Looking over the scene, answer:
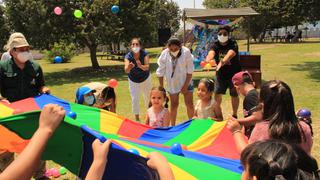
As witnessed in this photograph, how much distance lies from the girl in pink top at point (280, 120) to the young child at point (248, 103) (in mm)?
808

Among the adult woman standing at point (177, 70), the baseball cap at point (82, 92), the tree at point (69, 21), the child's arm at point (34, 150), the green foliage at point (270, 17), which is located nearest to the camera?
the child's arm at point (34, 150)

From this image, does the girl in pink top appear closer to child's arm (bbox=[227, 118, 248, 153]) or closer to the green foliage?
child's arm (bbox=[227, 118, 248, 153])

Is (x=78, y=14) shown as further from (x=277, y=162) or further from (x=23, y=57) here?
(x=277, y=162)

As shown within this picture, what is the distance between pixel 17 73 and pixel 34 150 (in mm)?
3118

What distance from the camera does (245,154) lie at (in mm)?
2088

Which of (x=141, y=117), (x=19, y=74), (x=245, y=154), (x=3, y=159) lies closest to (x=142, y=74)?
(x=141, y=117)

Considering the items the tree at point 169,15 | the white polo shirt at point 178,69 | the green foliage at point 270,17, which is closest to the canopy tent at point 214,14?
the white polo shirt at point 178,69

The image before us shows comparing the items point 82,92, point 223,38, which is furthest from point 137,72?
point 82,92

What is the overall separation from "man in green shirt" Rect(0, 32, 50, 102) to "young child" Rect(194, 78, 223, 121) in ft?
7.18

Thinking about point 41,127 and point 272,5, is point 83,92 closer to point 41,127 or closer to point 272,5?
point 41,127

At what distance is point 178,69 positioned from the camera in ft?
22.2

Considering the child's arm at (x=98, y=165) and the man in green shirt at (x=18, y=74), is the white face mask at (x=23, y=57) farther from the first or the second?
the child's arm at (x=98, y=165)

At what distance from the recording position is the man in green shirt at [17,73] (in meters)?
4.59

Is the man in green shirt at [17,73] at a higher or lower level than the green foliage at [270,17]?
lower
